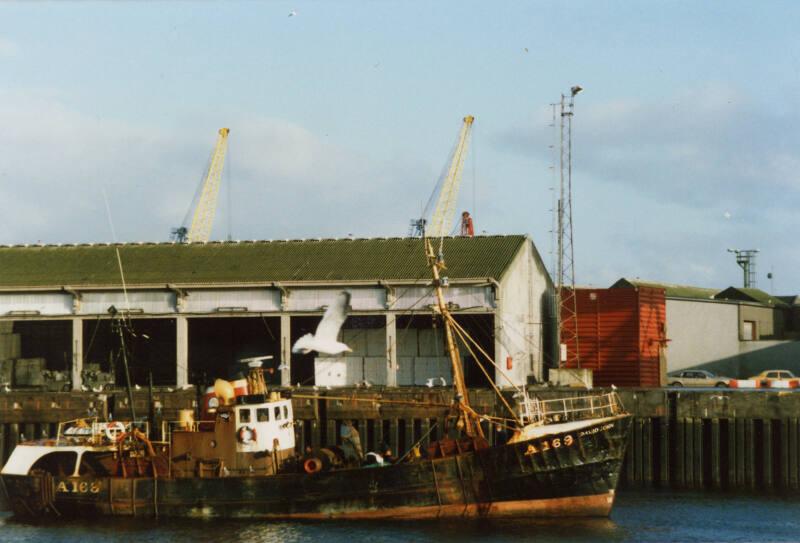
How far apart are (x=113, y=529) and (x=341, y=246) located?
31.8m

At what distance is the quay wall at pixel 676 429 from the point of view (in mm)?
51188

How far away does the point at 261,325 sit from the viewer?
73.1 metres

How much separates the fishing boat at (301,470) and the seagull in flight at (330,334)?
19.7m

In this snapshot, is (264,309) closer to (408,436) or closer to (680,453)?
(408,436)

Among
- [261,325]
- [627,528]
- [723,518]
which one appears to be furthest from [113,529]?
[261,325]

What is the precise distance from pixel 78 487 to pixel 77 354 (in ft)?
76.1

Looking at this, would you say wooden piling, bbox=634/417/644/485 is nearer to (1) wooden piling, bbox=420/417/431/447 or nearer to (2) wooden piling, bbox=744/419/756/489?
(2) wooden piling, bbox=744/419/756/489

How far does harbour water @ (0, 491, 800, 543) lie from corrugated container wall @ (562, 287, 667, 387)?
27419mm

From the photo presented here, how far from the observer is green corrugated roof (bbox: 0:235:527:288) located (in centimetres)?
6781

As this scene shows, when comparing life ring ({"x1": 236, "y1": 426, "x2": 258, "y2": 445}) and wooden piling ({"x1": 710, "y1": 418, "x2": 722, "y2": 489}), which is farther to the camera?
wooden piling ({"x1": 710, "y1": 418, "x2": 722, "y2": 489})

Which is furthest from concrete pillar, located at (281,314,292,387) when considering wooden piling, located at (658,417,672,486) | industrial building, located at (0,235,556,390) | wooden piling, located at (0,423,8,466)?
wooden piling, located at (658,417,672,486)

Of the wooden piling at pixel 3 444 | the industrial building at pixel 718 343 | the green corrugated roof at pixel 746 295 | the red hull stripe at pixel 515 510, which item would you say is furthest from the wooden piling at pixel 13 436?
the green corrugated roof at pixel 746 295

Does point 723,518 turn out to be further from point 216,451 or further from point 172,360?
point 172,360

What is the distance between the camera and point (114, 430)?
47.1 meters
